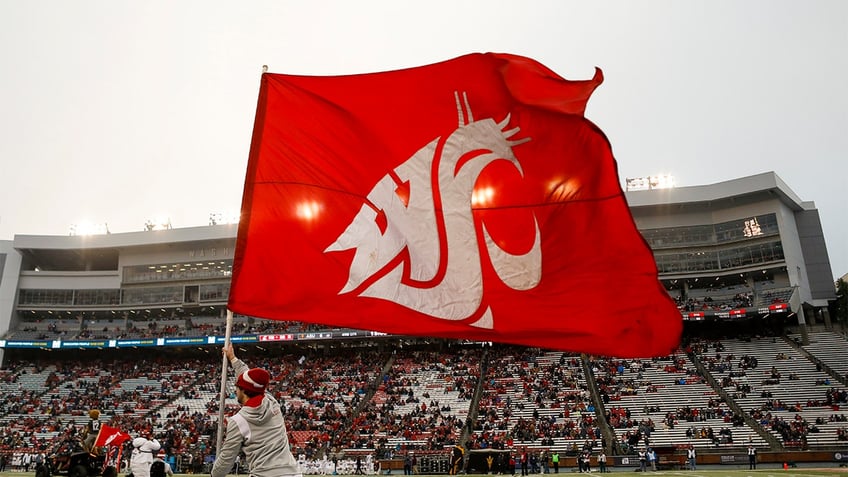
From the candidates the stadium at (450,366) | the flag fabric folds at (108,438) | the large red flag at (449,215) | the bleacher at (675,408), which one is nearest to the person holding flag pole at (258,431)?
the large red flag at (449,215)

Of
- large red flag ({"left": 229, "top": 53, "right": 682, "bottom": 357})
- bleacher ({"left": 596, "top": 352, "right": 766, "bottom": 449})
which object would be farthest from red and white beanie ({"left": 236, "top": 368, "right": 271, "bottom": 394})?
bleacher ({"left": 596, "top": 352, "right": 766, "bottom": 449})

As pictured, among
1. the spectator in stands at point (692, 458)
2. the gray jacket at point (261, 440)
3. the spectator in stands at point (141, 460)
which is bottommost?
the spectator in stands at point (692, 458)

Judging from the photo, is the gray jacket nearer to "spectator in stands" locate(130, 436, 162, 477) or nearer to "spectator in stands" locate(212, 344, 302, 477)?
"spectator in stands" locate(212, 344, 302, 477)

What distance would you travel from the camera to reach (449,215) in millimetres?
9031

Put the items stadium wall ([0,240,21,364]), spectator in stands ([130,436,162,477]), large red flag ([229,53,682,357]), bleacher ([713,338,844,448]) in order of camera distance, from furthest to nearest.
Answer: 1. stadium wall ([0,240,21,364])
2. bleacher ([713,338,844,448])
3. spectator in stands ([130,436,162,477])
4. large red flag ([229,53,682,357])

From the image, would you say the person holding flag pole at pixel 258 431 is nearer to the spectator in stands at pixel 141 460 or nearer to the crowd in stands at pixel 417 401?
the spectator in stands at pixel 141 460

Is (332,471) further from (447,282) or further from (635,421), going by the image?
(447,282)

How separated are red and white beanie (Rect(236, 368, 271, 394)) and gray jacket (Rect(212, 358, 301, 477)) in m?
0.12

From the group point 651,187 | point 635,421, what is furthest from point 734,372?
point 651,187

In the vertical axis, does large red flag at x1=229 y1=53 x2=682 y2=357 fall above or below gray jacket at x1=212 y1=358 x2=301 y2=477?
above

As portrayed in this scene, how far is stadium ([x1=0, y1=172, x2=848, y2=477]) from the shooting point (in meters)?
36.8

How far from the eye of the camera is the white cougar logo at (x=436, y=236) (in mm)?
8609

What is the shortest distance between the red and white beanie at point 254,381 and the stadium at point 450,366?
2607 cm

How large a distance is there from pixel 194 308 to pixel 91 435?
5317 centimetres
